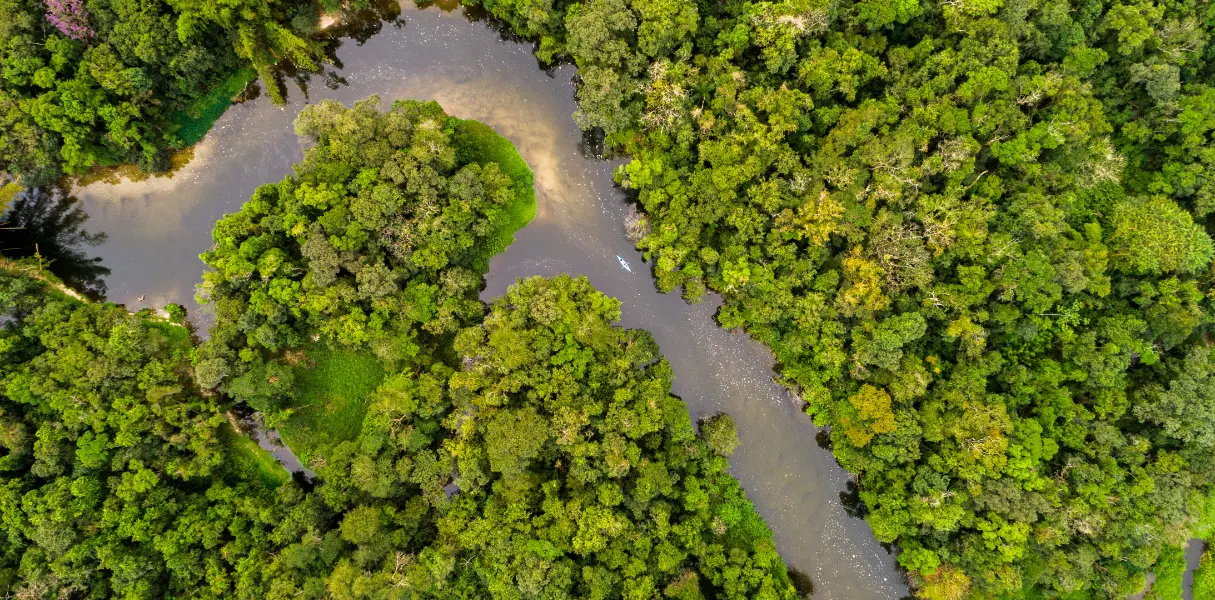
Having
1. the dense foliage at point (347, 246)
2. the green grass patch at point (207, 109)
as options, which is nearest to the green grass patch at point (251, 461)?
the dense foliage at point (347, 246)

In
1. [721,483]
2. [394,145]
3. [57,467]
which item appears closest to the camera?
[57,467]

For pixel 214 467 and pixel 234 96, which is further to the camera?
pixel 234 96

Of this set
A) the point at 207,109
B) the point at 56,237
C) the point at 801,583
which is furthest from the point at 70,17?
the point at 801,583

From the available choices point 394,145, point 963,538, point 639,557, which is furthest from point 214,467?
point 963,538

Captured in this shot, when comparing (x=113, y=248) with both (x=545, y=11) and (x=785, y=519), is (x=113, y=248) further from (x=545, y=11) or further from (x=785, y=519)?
(x=785, y=519)

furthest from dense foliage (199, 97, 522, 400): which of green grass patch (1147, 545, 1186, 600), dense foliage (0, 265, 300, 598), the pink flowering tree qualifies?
green grass patch (1147, 545, 1186, 600)

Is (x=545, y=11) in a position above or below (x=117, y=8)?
above

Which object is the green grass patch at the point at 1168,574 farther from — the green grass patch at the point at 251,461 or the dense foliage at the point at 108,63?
the dense foliage at the point at 108,63
